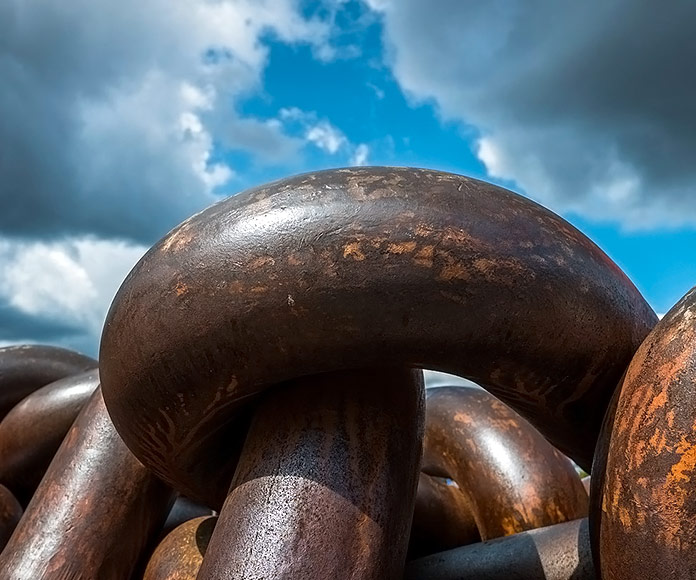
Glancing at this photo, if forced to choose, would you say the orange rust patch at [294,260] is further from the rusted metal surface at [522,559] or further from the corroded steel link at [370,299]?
the rusted metal surface at [522,559]

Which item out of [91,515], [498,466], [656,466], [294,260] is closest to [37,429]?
[91,515]

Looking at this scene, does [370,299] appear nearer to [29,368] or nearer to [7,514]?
[7,514]

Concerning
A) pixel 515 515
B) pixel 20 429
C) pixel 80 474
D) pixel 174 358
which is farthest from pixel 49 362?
pixel 174 358

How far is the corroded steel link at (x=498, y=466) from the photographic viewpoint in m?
1.70

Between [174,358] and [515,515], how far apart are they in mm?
905

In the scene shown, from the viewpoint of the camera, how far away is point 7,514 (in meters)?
1.93

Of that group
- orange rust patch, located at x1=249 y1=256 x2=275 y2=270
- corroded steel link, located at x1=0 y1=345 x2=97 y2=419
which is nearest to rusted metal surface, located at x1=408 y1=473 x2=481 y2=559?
orange rust patch, located at x1=249 y1=256 x2=275 y2=270

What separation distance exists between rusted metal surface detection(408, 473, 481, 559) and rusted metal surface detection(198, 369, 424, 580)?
0.66 metres

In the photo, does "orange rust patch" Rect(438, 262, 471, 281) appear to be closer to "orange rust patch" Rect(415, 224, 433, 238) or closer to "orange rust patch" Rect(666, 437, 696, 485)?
"orange rust patch" Rect(415, 224, 433, 238)

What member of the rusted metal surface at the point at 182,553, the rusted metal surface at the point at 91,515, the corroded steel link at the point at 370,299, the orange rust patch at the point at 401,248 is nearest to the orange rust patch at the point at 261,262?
the corroded steel link at the point at 370,299

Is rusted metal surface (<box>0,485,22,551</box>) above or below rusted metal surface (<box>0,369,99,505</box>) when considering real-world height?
below

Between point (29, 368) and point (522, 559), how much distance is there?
1.58 meters

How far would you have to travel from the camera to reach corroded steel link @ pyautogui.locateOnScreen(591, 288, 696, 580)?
87 cm

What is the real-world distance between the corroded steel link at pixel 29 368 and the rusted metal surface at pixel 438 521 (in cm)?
108
